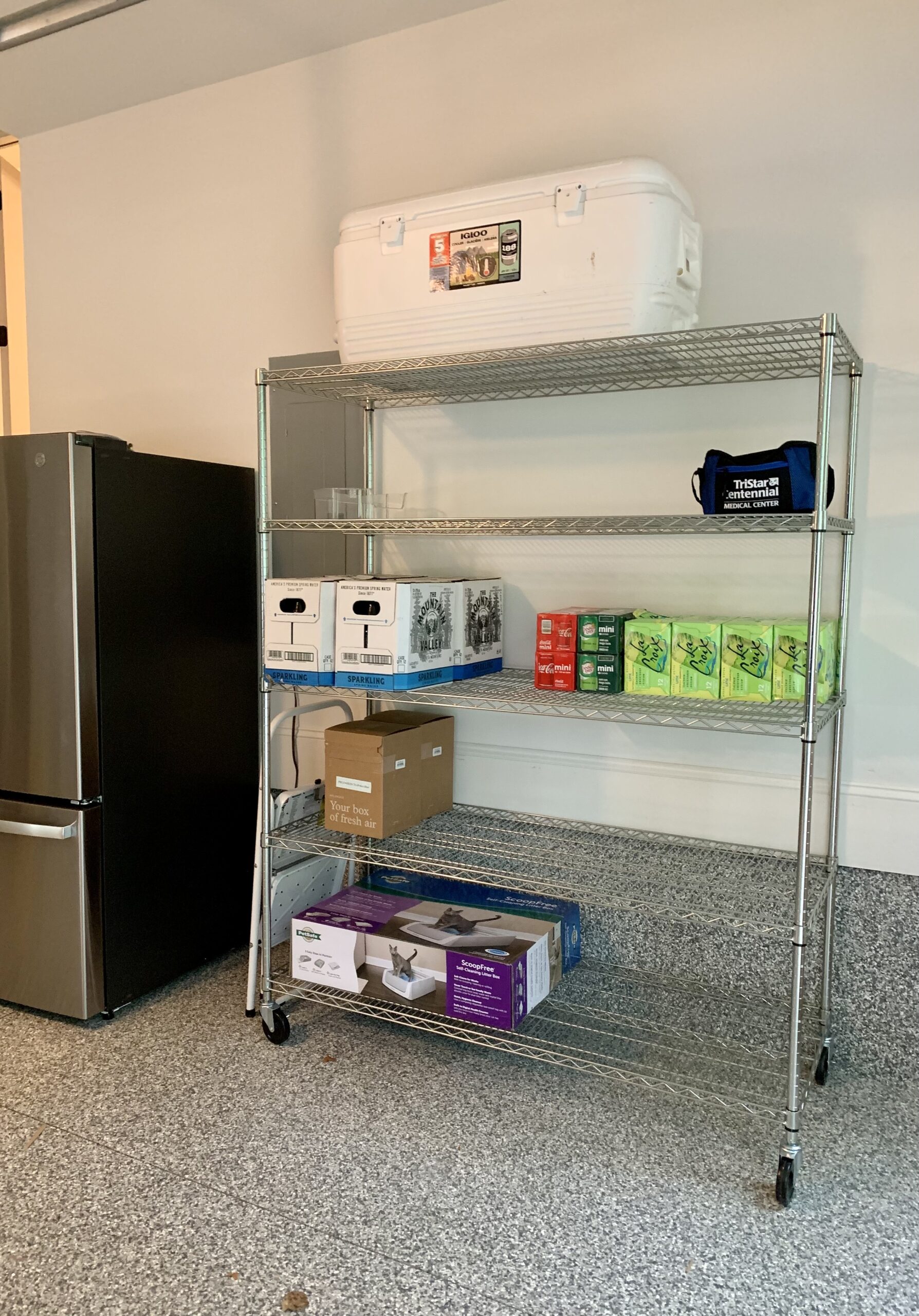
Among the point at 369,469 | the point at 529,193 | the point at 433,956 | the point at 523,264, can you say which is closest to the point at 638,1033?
the point at 433,956

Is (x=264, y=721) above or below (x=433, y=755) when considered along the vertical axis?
above

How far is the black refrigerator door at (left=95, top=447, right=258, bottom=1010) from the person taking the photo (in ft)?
7.91

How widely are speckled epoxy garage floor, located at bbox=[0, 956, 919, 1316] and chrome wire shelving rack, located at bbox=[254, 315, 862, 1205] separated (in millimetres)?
93

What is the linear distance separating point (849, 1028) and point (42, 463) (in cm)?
236

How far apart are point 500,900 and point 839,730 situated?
98cm

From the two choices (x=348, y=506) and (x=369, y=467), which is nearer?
(x=348, y=506)

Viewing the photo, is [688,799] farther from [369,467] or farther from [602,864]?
[369,467]

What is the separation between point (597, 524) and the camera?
198cm

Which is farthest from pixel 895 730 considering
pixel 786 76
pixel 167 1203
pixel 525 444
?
pixel 167 1203

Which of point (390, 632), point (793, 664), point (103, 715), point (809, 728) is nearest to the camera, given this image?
point (809, 728)

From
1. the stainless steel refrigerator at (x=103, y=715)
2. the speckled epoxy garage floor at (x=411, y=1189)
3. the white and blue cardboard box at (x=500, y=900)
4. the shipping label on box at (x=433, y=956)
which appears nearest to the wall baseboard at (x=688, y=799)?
the white and blue cardboard box at (x=500, y=900)

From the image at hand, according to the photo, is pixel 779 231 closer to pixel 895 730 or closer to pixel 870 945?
pixel 895 730

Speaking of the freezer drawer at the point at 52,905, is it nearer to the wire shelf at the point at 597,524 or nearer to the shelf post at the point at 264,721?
the shelf post at the point at 264,721

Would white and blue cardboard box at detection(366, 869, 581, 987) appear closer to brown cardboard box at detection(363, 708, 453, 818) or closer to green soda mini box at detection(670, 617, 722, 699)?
brown cardboard box at detection(363, 708, 453, 818)
